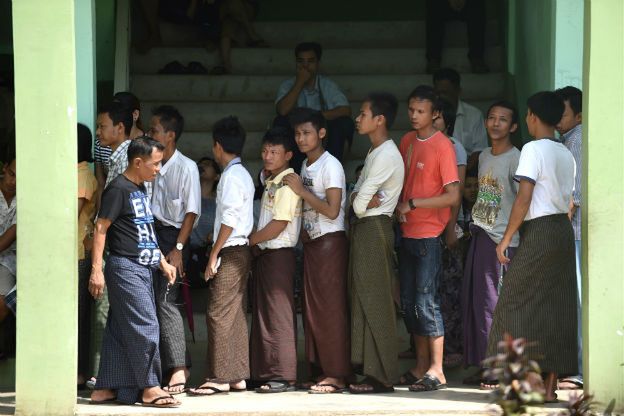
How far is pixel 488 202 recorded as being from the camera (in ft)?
25.9

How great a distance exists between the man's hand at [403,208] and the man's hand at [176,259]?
53.5 inches

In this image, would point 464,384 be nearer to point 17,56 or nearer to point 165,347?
point 165,347

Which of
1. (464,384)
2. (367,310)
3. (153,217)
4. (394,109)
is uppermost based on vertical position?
(394,109)

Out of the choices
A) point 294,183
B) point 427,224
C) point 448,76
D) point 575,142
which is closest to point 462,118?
point 448,76

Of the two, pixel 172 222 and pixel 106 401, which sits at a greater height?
pixel 172 222

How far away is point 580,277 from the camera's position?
25.3 ft

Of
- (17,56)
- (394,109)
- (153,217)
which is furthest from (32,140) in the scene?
(394,109)

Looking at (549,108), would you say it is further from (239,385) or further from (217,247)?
(239,385)

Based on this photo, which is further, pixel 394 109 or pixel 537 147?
pixel 394 109

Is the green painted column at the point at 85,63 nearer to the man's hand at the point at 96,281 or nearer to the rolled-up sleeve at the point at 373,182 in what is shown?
the man's hand at the point at 96,281

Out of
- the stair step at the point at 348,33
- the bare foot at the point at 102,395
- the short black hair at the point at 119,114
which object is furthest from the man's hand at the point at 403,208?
the stair step at the point at 348,33

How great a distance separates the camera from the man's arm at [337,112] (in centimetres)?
977

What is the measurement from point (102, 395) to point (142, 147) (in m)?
1.48

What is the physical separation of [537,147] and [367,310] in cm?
144
